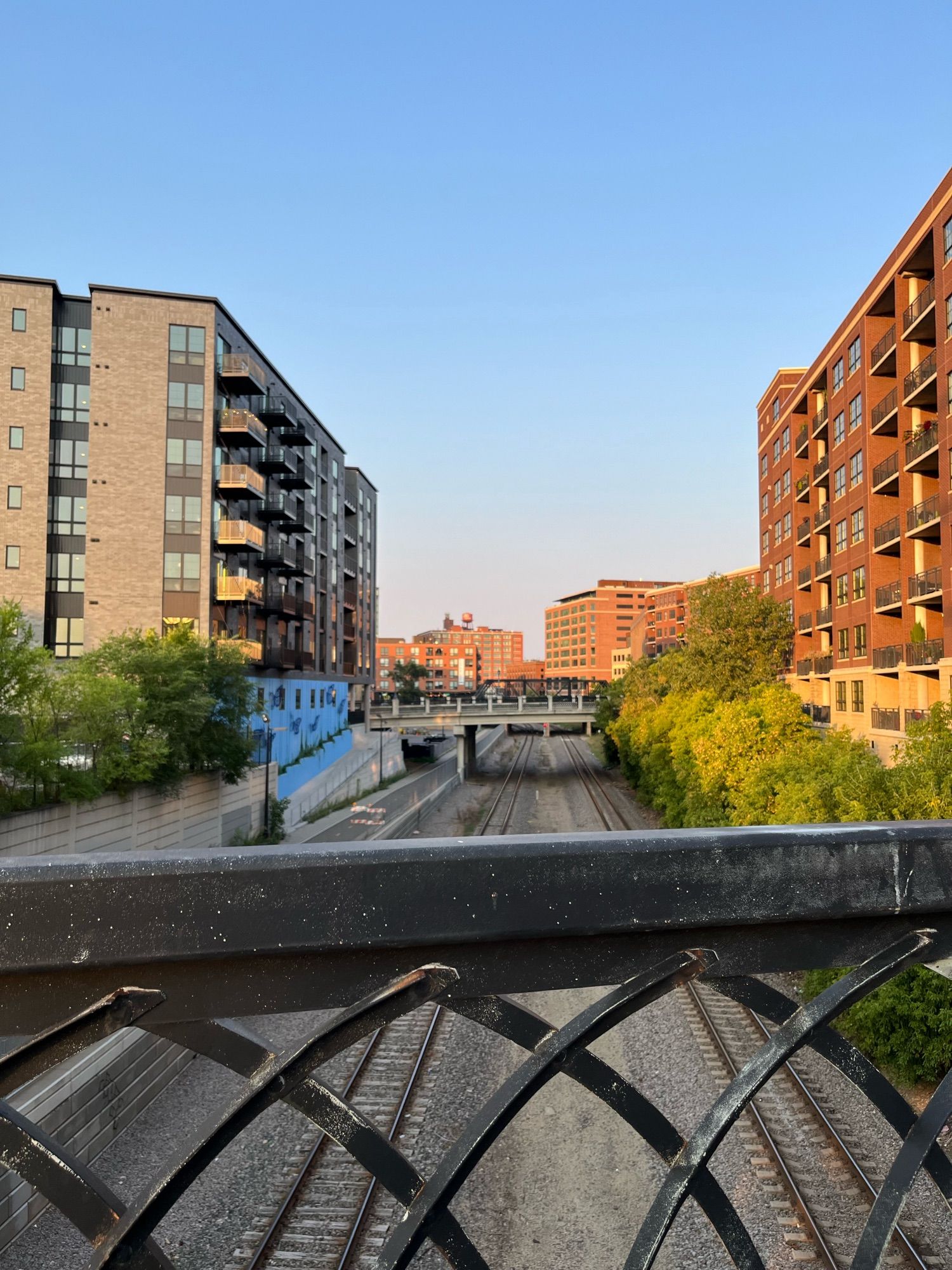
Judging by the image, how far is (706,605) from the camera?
135 feet

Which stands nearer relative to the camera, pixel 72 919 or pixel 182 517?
pixel 72 919

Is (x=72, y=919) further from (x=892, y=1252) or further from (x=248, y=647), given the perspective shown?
(x=248, y=647)

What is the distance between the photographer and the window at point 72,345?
39.8 m

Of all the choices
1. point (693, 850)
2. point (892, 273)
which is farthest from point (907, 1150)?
point (892, 273)

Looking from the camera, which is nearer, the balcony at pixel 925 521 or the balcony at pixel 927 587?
the balcony at pixel 925 521

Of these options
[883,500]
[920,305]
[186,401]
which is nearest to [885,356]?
[920,305]

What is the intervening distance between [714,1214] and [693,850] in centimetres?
58

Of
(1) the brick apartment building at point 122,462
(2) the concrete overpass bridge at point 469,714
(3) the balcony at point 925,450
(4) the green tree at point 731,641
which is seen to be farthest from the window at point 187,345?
(2) the concrete overpass bridge at point 469,714

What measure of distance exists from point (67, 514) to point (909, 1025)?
38613 millimetres

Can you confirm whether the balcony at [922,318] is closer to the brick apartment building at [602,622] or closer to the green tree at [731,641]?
the green tree at [731,641]

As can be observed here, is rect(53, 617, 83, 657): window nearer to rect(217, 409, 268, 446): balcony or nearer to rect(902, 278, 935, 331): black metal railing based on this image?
rect(217, 409, 268, 446): balcony

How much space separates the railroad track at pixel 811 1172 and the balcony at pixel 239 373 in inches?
1440

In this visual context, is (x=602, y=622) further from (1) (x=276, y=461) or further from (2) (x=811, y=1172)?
(2) (x=811, y=1172)

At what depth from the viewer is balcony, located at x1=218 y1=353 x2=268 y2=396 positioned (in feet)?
137
